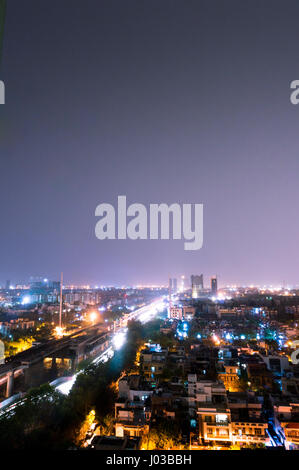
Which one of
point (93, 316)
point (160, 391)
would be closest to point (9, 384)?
point (160, 391)

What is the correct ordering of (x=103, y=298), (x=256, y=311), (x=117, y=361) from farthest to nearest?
(x=103, y=298) → (x=256, y=311) → (x=117, y=361)

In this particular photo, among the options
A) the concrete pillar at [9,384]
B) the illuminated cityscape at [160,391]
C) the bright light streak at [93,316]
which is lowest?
the bright light streak at [93,316]

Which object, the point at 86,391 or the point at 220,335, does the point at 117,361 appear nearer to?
the point at 86,391

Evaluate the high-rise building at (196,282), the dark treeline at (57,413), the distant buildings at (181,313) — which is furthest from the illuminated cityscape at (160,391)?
the high-rise building at (196,282)

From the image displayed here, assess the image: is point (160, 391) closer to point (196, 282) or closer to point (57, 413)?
point (57, 413)

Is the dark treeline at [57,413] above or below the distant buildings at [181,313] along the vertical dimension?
above

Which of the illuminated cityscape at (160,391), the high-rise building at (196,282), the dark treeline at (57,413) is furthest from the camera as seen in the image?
the high-rise building at (196,282)

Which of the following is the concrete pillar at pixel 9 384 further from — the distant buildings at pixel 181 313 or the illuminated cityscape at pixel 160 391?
the distant buildings at pixel 181 313

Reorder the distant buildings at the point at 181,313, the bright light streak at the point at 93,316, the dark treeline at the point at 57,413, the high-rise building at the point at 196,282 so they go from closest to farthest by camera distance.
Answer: the dark treeline at the point at 57,413 → the bright light streak at the point at 93,316 → the distant buildings at the point at 181,313 → the high-rise building at the point at 196,282
